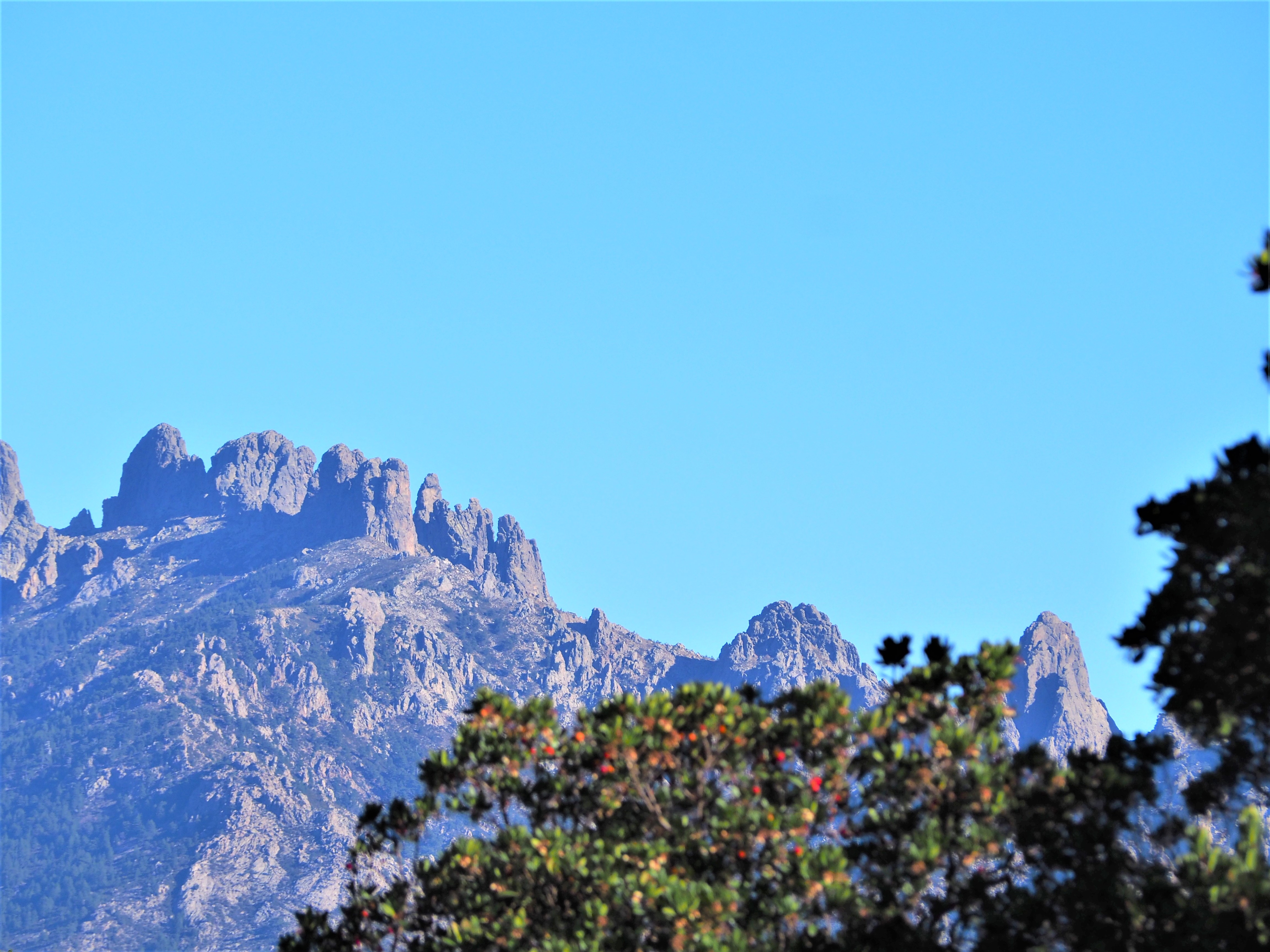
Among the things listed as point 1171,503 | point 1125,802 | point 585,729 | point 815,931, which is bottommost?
point 815,931

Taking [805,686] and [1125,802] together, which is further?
[805,686]

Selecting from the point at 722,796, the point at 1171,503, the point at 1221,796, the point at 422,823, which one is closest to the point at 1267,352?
the point at 1171,503

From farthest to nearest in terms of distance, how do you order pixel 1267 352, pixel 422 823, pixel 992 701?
pixel 422 823, pixel 992 701, pixel 1267 352

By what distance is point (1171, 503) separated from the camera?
22578 millimetres

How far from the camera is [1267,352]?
20.7 meters

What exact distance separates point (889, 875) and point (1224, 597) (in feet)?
21.4

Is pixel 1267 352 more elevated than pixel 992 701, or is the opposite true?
pixel 1267 352

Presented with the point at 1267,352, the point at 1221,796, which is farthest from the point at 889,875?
the point at 1267,352

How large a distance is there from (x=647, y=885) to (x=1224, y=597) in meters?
9.56

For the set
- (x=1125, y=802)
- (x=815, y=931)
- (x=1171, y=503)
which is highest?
(x=1171, y=503)

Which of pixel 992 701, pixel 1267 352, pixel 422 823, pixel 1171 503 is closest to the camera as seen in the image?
pixel 1267 352

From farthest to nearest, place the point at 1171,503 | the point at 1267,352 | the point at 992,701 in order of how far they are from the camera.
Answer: the point at 992,701 < the point at 1171,503 < the point at 1267,352

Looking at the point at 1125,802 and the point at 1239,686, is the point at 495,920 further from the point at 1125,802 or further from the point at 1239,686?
the point at 1239,686

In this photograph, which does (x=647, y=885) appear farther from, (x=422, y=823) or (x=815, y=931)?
(x=422, y=823)
